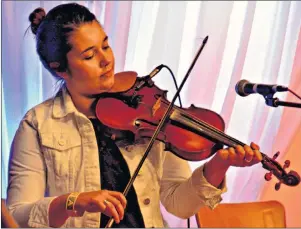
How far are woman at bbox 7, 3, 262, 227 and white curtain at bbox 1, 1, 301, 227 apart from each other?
0.59 feet

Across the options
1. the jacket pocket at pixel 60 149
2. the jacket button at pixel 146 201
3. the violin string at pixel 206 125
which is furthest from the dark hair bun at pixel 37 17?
the jacket button at pixel 146 201

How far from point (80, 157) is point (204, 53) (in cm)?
50

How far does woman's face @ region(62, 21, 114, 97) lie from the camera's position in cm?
120

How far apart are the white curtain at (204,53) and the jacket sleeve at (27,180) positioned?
211 mm

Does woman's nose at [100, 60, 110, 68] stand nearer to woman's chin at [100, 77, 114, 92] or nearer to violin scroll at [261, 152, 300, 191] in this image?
woman's chin at [100, 77, 114, 92]

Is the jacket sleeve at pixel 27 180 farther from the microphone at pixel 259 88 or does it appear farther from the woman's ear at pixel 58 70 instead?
the microphone at pixel 259 88

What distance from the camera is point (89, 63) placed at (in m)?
1.22

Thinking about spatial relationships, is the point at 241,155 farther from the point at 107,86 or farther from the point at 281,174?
the point at 107,86

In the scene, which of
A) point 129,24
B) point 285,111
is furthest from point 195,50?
point 285,111

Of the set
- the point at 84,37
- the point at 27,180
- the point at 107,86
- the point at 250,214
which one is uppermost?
the point at 84,37

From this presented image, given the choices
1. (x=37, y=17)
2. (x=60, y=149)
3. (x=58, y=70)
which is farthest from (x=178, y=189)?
(x=37, y=17)

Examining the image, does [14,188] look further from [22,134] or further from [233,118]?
[233,118]

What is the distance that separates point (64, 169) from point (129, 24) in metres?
0.49

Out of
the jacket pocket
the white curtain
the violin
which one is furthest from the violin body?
the white curtain
